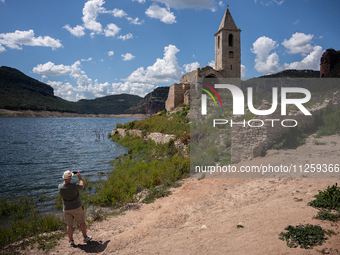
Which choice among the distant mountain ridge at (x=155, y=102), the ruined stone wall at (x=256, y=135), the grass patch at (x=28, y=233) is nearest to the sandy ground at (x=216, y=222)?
the grass patch at (x=28, y=233)

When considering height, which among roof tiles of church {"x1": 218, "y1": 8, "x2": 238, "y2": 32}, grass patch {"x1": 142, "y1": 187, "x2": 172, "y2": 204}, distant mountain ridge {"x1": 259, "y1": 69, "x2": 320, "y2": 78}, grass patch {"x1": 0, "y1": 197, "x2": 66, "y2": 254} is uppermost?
roof tiles of church {"x1": 218, "y1": 8, "x2": 238, "y2": 32}

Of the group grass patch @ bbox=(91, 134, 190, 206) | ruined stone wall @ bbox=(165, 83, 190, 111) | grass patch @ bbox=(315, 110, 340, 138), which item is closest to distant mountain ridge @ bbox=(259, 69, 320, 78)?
ruined stone wall @ bbox=(165, 83, 190, 111)

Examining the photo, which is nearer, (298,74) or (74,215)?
(74,215)

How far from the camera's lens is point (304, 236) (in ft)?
13.5

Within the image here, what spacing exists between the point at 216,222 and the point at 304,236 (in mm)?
2286

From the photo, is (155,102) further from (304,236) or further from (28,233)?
(304,236)

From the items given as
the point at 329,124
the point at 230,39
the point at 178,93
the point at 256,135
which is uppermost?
the point at 230,39

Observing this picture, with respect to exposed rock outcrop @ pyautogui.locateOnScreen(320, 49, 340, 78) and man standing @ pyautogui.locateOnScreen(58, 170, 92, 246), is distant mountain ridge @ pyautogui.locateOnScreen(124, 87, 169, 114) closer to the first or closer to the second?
exposed rock outcrop @ pyautogui.locateOnScreen(320, 49, 340, 78)

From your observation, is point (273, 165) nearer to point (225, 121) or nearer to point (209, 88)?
point (225, 121)

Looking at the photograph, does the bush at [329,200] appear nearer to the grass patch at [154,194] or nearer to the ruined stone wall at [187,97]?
the grass patch at [154,194]

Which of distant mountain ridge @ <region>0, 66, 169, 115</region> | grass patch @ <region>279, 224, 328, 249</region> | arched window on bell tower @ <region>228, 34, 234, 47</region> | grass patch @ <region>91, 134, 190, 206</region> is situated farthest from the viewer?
distant mountain ridge @ <region>0, 66, 169, 115</region>

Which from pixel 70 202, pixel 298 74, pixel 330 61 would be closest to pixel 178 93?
pixel 70 202

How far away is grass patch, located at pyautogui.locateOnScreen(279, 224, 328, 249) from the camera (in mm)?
3969

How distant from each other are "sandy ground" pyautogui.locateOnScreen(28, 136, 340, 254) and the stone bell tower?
29.8 m
